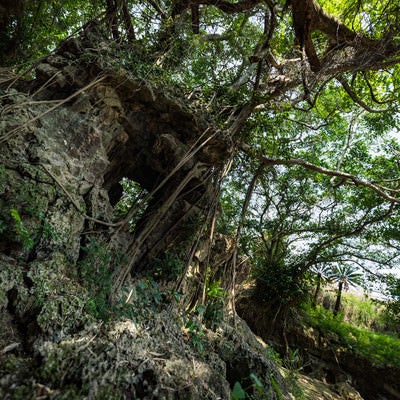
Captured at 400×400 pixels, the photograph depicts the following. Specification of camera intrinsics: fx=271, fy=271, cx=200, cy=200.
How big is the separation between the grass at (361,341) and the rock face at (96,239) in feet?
18.4

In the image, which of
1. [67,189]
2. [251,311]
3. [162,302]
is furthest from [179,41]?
[251,311]

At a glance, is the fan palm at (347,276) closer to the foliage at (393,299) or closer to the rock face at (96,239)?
the foliage at (393,299)

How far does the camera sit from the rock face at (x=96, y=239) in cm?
141

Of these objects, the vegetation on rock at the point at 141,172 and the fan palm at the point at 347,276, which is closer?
the vegetation on rock at the point at 141,172

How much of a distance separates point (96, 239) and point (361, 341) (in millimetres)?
7838

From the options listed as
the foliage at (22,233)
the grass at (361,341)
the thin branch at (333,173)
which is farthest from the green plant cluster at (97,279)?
the grass at (361,341)

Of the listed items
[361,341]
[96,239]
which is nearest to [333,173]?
[96,239]

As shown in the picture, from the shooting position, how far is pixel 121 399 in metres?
1.28

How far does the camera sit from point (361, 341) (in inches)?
284

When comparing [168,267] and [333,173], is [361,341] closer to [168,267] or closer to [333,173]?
[333,173]

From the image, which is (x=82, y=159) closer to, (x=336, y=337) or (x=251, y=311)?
(x=251, y=311)

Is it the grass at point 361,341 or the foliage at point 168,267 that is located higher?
the grass at point 361,341

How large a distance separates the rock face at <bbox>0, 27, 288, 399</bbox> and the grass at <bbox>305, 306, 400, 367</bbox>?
18.4ft

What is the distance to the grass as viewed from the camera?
22.1 ft
